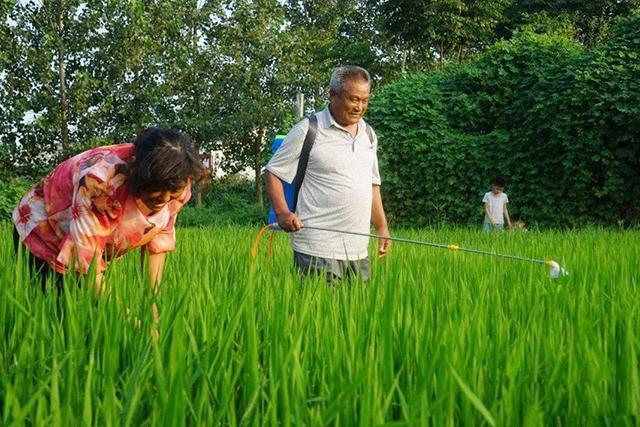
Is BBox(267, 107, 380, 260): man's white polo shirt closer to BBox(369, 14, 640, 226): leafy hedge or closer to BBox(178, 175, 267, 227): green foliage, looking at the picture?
BBox(369, 14, 640, 226): leafy hedge

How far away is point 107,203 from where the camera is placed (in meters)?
2.13

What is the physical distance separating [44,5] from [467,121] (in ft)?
29.4

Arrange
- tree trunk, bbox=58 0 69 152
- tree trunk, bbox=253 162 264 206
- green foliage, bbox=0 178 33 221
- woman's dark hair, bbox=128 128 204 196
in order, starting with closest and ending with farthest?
1. woman's dark hair, bbox=128 128 204 196
2. green foliage, bbox=0 178 33 221
3. tree trunk, bbox=58 0 69 152
4. tree trunk, bbox=253 162 264 206

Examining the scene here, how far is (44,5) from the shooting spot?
49.2 ft

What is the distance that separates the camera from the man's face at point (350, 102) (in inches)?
131

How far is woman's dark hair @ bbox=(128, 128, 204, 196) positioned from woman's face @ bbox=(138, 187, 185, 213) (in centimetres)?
2

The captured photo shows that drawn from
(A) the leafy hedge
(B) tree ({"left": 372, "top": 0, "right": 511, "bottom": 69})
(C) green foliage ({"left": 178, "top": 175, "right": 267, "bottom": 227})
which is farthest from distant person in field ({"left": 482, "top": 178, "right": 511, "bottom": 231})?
(B) tree ({"left": 372, "top": 0, "right": 511, "bottom": 69})

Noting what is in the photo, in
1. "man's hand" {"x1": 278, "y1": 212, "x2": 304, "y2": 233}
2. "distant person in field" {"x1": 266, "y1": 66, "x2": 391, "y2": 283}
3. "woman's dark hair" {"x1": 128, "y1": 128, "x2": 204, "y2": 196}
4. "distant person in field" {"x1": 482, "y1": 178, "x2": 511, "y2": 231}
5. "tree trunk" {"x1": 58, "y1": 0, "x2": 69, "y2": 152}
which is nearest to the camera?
"woman's dark hair" {"x1": 128, "y1": 128, "x2": 204, "y2": 196}

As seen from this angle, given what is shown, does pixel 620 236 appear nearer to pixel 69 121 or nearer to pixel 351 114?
pixel 351 114

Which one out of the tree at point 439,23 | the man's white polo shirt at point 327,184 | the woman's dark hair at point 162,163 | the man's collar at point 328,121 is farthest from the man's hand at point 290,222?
the tree at point 439,23

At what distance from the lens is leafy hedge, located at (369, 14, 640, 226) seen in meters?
9.36

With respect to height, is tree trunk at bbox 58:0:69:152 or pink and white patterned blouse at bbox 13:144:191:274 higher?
tree trunk at bbox 58:0:69:152

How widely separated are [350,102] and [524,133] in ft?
24.0

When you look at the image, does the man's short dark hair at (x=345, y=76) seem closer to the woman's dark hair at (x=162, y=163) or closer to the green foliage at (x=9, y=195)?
the woman's dark hair at (x=162, y=163)
